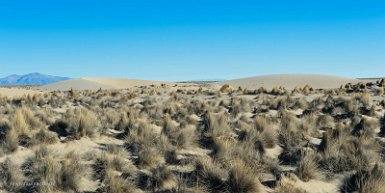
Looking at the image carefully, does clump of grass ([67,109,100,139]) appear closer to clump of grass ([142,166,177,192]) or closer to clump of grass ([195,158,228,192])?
clump of grass ([142,166,177,192])

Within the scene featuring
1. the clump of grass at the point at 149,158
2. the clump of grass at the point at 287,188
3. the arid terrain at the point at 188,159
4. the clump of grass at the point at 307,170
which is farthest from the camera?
the clump of grass at the point at 149,158

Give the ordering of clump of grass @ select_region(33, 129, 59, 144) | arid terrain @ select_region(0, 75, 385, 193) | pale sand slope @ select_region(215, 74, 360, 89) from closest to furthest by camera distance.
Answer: arid terrain @ select_region(0, 75, 385, 193) → clump of grass @ select_region(33, 129, 59, 144) → pale sand slope @ select_region(215, 74, 360, 89)

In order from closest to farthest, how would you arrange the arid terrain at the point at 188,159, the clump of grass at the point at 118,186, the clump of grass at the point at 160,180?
the clump of grass at the point at 118,186 < the arid terrain at the point at 188,159 < the clump of grass at the point at 160,180

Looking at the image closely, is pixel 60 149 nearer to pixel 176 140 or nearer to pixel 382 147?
pixel 176 140

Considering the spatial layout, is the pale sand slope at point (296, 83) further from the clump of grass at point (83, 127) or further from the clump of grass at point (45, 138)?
the clump of grass at point (45, 138)

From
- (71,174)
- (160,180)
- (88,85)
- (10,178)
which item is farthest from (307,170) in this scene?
(88,85)

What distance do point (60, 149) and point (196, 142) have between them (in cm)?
337

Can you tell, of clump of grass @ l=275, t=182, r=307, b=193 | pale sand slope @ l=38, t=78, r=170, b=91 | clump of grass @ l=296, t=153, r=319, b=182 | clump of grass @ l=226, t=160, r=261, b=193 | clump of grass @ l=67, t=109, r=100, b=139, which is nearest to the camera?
clump of grass @ l=275, t=182, r=307, b=193

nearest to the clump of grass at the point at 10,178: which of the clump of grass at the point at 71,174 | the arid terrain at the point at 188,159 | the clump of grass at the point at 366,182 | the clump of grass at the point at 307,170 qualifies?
the arid terrain at the point at 188,159

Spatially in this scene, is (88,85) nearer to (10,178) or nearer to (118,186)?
(10,178)

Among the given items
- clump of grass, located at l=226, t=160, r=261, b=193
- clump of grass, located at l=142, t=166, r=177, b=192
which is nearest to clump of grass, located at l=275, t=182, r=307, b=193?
clump of grass, located at l=226, t=160, r=261, b=193

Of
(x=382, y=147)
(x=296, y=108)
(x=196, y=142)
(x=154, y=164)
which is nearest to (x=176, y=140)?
(x=196, y=142)

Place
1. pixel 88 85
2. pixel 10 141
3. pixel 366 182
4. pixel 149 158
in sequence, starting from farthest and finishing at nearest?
pixel 88 85 < pixel 10 141 < pixel 149 158 < pixel 366 182

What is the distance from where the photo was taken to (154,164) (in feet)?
27.7
